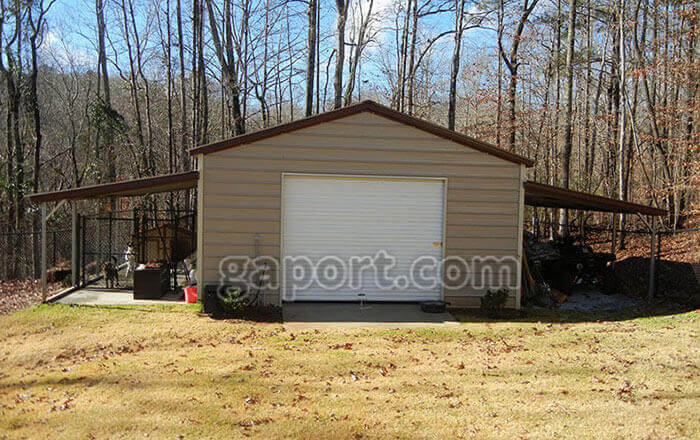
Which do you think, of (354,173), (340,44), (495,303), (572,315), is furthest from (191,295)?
(340,44)

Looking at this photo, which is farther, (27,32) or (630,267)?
(27,32)

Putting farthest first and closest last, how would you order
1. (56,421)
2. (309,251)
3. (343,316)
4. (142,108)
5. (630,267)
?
(142,108), (630,267), (309,251), (343,316), (56,421)

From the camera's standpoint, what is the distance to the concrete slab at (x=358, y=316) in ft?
23.9

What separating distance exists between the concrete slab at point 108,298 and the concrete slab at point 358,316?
225cm

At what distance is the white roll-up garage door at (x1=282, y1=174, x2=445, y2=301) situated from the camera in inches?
323

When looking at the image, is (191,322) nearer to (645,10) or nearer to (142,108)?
(645,10)

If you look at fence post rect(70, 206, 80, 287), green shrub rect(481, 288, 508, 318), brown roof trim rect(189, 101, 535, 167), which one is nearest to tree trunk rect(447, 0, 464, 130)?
brown roof trim rect(189, 101, 535, 167)

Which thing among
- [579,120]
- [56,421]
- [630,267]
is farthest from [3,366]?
[579,120]

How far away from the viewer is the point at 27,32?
15.1 m

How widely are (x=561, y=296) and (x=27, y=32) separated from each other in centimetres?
1725

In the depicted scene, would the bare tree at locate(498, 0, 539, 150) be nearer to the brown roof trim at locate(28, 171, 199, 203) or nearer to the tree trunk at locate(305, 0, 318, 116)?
the tree trunk at locate(305, 0, 318, 116)

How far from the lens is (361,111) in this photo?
804cm

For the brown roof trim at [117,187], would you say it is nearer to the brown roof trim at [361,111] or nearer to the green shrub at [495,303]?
the brown roof trim at [361,111]

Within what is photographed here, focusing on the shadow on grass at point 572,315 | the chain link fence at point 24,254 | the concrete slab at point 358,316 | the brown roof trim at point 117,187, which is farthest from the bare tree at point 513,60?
the chain link fence at point 24,254
